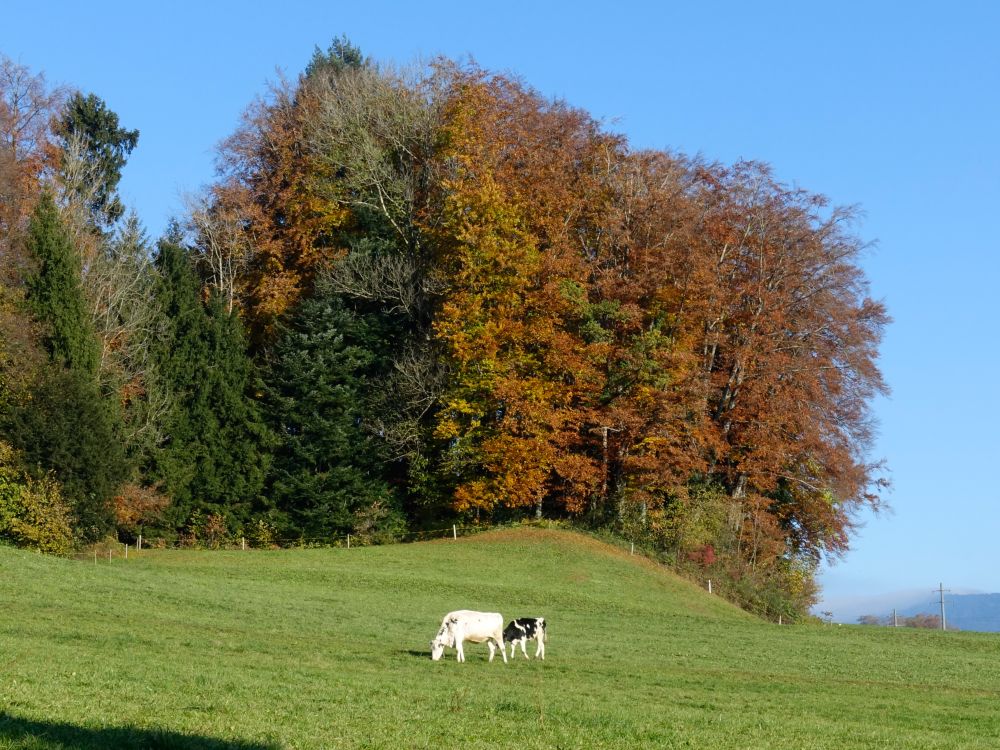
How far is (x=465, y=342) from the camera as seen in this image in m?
58.3

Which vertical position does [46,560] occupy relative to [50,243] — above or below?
below

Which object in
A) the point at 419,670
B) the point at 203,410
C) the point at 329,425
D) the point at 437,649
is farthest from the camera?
the point at 203,410

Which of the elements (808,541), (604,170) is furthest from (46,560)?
(808,541)

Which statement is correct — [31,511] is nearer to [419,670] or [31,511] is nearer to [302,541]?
[302,541]

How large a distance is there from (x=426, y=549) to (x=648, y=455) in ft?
36.8

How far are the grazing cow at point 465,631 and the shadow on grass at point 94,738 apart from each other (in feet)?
37.8

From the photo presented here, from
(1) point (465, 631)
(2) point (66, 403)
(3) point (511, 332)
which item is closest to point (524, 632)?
(1) point (465, 631)

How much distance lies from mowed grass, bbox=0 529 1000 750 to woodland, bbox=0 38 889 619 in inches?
412

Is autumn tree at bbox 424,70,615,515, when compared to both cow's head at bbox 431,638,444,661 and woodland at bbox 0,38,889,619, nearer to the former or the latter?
woodland at bbox 0,38,889,619

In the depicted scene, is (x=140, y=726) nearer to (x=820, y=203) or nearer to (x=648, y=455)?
(x=648, y=455)

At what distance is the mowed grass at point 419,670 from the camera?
1458 centimetres

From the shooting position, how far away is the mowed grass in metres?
14.6

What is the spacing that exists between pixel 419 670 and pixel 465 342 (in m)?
36.8

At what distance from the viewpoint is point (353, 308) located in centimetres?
6688
